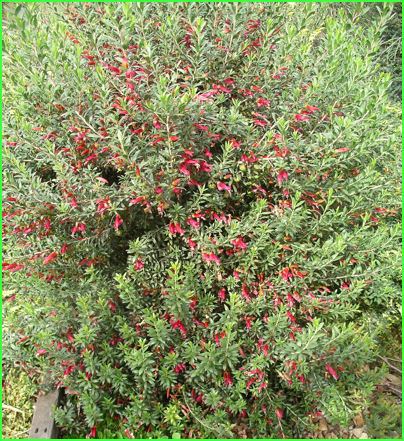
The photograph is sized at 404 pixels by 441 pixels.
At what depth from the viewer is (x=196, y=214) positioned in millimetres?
2797

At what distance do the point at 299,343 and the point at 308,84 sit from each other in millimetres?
1618

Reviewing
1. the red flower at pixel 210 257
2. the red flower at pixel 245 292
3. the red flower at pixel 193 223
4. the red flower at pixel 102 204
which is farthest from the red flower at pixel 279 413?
the red flower at pixel 102 204

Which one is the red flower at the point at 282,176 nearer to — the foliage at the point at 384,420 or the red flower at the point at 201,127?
the red flower at the point at 201,127

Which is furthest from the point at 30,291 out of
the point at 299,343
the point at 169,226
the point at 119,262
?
the point at 299,343

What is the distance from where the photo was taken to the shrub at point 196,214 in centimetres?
269

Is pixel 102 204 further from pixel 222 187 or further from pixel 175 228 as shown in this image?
pixel 222 187

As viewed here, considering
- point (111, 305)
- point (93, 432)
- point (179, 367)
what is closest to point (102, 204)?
point (111, 305)

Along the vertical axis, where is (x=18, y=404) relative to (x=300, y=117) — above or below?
below

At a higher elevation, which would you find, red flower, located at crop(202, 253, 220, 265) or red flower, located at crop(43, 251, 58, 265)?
red flower, located at crop(202, 253, 220, 265)

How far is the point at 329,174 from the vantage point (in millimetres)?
3029

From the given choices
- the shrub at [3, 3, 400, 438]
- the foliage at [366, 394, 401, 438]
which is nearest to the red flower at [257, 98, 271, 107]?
the shrub at [3, 3, 400, 438]

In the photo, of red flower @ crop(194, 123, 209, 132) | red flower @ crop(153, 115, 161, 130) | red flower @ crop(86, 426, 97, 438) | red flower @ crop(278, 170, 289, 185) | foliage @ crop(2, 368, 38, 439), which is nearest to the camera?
red flower @ crop(153, 115, 161, 130)

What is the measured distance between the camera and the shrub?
2.69 metres

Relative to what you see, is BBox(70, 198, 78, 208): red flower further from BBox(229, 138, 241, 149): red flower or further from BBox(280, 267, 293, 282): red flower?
BBox(280, 267, 293, 282): red flower
